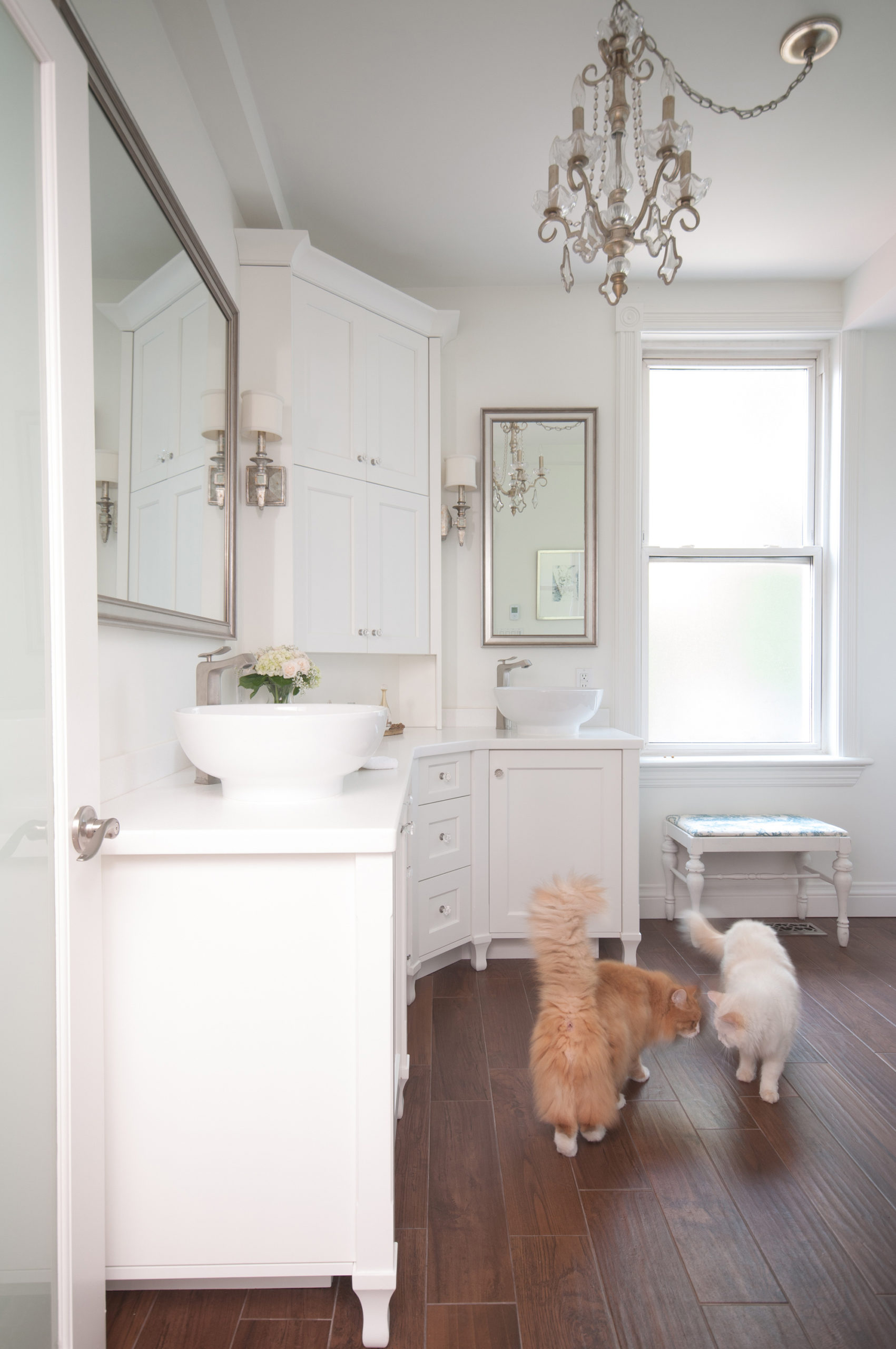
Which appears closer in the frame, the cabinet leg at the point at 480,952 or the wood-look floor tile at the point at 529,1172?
the wood-look floor tile at the point at 529,1172

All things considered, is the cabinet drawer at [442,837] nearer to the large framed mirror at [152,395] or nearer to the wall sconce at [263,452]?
the large framed mirror at [152,395]

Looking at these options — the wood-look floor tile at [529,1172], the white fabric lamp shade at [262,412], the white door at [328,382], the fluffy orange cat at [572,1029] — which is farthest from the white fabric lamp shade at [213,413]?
the wood-look floor tile at [529,1172]

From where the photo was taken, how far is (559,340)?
3.07 metres

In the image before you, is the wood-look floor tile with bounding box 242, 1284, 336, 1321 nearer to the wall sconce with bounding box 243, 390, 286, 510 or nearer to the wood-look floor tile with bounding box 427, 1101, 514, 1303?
the wood-look floor tile with bounding box 427, 1101, 514, 1303

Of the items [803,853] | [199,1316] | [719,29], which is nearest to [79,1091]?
[199,1316]

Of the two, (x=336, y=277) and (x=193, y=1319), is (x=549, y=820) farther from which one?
(x=336, y=277)

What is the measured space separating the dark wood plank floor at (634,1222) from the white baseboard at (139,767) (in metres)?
0.85

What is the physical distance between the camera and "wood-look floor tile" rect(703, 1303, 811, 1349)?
1089mm

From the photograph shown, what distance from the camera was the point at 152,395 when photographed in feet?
4.75

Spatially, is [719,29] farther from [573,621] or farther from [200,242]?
[573,621]

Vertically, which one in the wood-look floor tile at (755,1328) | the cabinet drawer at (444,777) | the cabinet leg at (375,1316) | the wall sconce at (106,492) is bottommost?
the wood-look floor tile at (755,1328)

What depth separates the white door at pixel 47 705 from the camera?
838mm

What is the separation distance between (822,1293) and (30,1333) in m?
1.20

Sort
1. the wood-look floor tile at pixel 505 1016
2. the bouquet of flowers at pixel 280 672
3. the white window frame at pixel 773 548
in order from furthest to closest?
the white window frame at pixel 773 548 < the wood-look floor tile at pixel 505 1016 < the bouquet of flowers at pixel 280 672
